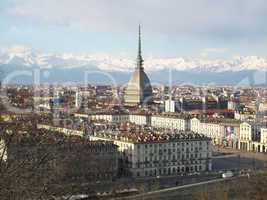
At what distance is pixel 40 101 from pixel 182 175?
26.8 metres

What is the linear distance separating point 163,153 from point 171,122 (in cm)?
1411

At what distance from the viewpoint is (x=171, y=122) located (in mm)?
34875

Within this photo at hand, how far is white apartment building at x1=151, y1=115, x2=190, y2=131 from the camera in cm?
3383

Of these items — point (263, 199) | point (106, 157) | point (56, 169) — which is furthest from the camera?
point (106, 157)

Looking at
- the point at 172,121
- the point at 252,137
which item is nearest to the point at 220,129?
the point at 252,137

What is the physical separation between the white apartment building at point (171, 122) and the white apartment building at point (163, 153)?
1161 cm

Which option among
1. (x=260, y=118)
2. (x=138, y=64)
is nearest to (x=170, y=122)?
(x=260, y=118)

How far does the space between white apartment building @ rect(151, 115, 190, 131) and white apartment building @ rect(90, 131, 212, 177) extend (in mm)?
11609

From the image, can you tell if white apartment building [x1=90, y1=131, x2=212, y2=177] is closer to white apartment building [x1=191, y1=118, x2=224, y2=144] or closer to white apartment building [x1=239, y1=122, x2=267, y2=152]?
white apartment building [x1=239, y1=122, x2=267, y2=152]

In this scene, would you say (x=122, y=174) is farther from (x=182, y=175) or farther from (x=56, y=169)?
(x=56, y=169)

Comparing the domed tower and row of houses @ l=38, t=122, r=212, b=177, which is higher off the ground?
the domed tower

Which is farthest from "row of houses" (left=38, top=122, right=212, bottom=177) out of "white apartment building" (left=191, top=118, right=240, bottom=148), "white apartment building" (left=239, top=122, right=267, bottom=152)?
"white apartment building" (left=191, top=118, right=240, bottom=148)

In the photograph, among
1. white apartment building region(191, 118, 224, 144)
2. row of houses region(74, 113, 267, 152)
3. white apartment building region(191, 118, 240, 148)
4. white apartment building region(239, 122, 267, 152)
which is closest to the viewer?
white apartment building region(239, 122, 267, 152)

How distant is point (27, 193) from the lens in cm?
520
